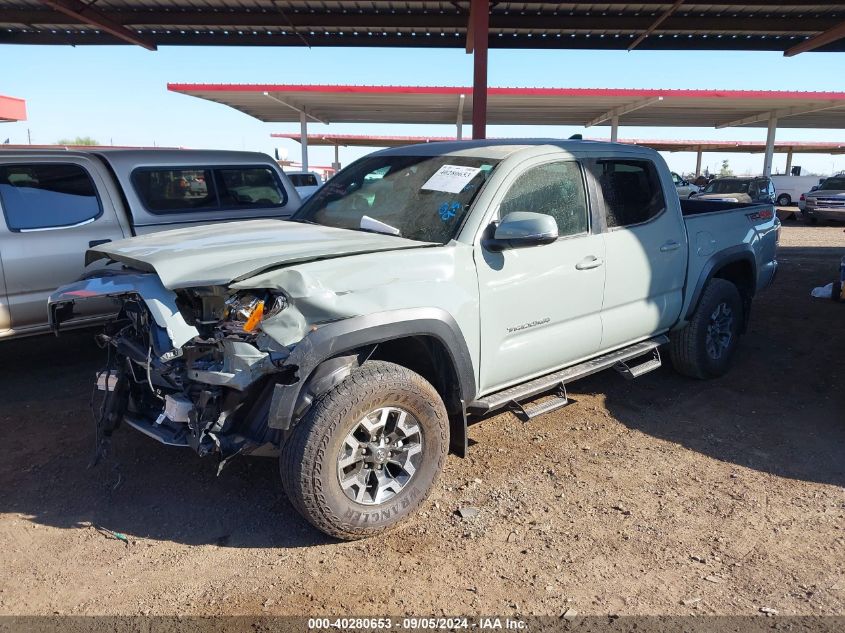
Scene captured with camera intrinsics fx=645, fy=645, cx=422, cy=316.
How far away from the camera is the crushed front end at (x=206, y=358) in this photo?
295cm

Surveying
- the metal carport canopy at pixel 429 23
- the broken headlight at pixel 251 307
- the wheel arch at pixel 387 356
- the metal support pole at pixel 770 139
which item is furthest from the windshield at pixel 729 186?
the broken headlight at pixel 251 307

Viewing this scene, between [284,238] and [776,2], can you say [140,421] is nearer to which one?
[284,238]

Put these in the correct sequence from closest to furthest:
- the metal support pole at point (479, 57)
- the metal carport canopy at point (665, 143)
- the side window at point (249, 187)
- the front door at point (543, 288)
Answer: the front door at point (543, 288) → the side window at point (249, 187) → the metal support pole at point (479, 57) → the metal carport canopy at point (665, 143)

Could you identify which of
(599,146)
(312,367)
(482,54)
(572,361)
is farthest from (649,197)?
(482,54)

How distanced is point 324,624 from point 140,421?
150 cm

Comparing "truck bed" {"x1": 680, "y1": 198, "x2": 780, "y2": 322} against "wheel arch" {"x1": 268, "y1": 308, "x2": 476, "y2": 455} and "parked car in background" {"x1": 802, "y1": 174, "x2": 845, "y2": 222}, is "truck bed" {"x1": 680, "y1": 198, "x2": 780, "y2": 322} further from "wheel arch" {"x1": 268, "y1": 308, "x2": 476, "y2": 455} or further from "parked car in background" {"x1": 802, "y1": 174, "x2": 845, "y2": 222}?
"parked car in background" {"x1": 802, "y1": 174, "x2": 845, "y2": 222}

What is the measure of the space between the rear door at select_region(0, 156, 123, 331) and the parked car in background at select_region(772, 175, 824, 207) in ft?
99.1

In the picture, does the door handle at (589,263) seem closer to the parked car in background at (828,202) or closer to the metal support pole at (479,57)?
the metal support pole at (479,57)

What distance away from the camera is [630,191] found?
4707 millimetres

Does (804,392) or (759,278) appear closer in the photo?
(804,392)

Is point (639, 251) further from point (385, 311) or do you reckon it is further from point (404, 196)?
point (385, 311)

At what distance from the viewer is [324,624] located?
2.69 metres

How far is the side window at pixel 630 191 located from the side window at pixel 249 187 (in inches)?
149

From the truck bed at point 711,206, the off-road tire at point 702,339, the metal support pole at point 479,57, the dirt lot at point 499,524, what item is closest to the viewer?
the dirt lot at point 499,524
